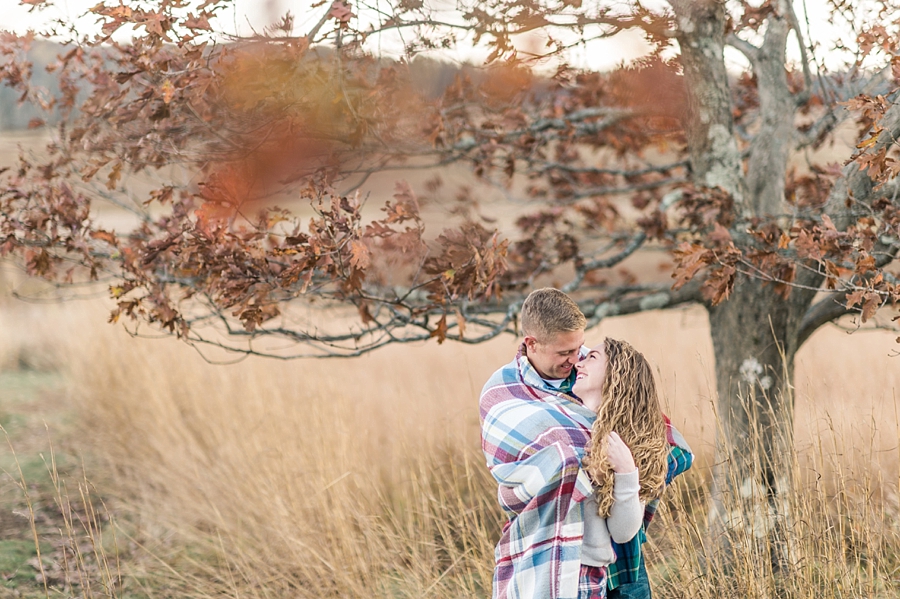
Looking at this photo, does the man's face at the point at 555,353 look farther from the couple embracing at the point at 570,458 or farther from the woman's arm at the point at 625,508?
the woman's arm at the point at 625,508

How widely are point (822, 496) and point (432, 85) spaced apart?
8.11 feet

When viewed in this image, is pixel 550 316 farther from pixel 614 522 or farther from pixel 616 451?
pixel 614 522

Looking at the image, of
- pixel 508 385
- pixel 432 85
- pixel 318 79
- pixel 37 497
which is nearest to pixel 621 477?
pixel 508 385

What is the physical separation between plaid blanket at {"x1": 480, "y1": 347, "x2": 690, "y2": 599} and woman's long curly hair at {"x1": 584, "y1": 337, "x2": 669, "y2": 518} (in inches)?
2.1

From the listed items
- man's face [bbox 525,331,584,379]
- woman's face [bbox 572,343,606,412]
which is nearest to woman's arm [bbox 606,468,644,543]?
woman's face [bbox 572,343,606,412]

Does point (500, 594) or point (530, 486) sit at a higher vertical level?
point (530, 486)

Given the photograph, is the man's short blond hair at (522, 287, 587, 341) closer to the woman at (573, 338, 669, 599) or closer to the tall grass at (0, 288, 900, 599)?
the woman at (573, 338, 669, 599)

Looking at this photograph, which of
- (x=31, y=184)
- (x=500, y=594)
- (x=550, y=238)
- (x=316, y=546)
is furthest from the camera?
(x=550, y=238)

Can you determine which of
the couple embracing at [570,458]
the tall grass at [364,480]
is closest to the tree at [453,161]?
the tall grass at [364,480]

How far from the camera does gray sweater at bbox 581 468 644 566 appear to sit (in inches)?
75.9

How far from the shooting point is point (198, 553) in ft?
15.0

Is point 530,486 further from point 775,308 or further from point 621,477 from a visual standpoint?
point 775,308

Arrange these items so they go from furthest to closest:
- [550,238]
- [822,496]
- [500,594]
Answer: [550,238] < [822,496] < [500,594]

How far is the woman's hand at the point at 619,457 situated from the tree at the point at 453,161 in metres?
0.89
